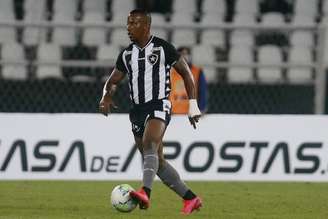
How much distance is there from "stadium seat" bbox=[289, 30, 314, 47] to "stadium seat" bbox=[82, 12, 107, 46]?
9.71 feet

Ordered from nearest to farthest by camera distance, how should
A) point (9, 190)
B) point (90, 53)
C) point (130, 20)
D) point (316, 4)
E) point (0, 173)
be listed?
point (130, 20), point (9, 190), point (0, 173), point (90, 53), point (316, 4)

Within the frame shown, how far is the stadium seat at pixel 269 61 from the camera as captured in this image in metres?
15.9

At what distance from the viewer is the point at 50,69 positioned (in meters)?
16.0

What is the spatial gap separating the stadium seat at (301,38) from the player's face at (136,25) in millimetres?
7751

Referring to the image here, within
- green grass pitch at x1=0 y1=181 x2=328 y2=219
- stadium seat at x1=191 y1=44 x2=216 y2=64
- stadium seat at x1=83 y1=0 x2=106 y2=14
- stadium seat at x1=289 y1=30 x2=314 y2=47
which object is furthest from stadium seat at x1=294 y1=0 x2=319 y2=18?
green grass pitch at x1=0 y1=181 x2=328 y2=219

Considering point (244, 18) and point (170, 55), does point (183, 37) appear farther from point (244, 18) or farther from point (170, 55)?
point (170, 55)

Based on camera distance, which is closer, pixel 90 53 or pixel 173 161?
pixel 173 161

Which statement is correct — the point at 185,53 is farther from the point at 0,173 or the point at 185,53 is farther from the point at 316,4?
the point at 316,4

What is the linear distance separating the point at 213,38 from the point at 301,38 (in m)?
1.46

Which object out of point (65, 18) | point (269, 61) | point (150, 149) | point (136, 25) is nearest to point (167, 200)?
point (150, 149)

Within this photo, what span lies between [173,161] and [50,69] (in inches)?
129

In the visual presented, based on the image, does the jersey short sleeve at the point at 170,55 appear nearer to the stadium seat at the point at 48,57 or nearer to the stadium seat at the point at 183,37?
the stadium seat at the point at 48,57

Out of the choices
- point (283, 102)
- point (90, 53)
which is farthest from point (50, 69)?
point (283, 102)

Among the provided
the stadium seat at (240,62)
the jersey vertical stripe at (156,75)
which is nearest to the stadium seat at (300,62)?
the stadium seat at (240,62)
